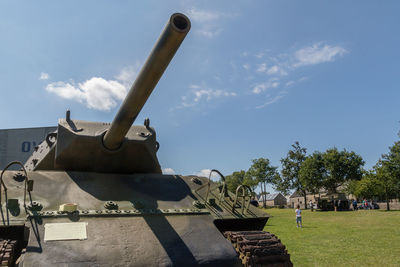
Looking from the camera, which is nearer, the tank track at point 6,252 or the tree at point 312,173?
the tank track at point 6,252

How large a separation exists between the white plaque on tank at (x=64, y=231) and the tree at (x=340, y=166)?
5065cm

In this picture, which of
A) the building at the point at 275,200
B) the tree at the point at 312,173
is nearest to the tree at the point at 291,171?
the tree at the point at 312,173

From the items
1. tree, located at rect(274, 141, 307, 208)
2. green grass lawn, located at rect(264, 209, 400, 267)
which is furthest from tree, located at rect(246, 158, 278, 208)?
green grass lawn, located at rect(264, 209, 400, 267)

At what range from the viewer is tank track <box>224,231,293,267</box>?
5.16m

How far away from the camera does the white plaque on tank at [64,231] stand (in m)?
4.90

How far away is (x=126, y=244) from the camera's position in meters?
5.01

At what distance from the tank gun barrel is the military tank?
0.01 meters

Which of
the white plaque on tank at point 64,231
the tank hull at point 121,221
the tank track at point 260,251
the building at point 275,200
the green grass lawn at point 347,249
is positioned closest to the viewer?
the tank hull at point 121,221

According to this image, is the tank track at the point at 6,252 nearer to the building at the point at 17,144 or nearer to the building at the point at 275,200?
the building at the point at 17,144

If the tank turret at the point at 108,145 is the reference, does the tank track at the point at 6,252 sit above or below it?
below

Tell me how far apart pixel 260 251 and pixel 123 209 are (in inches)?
86.7

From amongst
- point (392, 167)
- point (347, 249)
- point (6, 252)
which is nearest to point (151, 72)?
point (6, 252)

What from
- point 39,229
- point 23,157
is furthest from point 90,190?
point 23,157

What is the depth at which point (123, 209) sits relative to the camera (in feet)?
19.4
